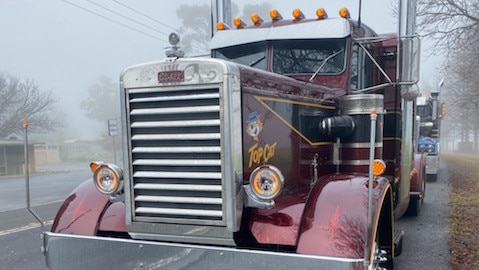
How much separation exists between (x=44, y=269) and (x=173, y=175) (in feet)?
10.3

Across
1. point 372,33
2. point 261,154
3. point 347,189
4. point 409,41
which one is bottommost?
point 347,189

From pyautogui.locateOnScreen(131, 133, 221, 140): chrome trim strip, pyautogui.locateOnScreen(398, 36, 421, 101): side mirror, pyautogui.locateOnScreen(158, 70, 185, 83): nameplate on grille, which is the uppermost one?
pyautogui.locateOnScreen(398, 36, 421, 101): side mirror

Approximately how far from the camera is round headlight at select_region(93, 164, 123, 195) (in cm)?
346

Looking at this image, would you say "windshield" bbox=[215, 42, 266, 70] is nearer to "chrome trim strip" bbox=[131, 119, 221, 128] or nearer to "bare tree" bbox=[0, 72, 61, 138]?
"chrome trim strip" bbox=[131, 119, 221, 128]

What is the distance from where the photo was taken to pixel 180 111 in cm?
307

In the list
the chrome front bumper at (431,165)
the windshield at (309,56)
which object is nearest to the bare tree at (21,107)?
the chrome front bumper at (431,165)

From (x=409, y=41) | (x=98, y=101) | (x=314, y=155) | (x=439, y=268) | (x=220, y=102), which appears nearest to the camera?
(x=220, y=102)

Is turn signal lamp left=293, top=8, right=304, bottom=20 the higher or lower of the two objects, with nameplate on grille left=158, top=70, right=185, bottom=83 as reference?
higher

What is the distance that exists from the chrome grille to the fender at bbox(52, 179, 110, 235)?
0.57 metres

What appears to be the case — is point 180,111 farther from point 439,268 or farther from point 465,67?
point 465,67

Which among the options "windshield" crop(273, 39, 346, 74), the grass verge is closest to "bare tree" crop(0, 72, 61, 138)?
the grass verge

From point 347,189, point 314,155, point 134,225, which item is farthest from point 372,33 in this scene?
point 134,225

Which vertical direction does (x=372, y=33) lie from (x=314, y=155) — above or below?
above

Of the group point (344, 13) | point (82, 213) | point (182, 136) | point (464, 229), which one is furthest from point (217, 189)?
point (464, 229)
